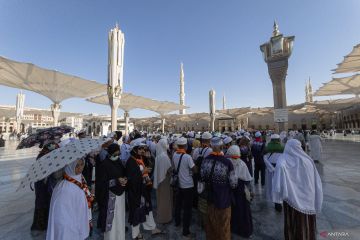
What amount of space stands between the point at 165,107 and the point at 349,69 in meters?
27.8

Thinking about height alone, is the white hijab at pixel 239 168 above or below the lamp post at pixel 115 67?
below

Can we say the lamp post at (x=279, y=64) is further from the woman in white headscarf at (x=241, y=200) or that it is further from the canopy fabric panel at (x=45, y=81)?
the canopy fabric panel at (x=45, y=81)

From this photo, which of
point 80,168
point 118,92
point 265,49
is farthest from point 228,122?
point 80,168

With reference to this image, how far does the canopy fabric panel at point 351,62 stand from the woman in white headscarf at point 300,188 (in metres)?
18.6

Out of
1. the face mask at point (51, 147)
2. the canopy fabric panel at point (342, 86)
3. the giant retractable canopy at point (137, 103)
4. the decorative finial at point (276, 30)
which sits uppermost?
the decorative finial at point (276, 30)

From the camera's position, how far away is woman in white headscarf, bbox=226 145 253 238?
9.41 feet

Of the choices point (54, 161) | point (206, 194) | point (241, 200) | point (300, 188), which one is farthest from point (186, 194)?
point (54, 161)

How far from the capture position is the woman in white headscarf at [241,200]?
287 cm

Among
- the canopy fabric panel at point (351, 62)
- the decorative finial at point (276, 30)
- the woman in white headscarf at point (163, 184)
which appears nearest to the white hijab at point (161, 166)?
the woman in white headscarf at point (163, 184)

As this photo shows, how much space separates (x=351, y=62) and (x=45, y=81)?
94.7 ft

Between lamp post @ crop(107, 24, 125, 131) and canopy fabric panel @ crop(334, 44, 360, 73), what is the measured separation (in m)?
19.0

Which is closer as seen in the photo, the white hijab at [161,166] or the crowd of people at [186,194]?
the crowd of people at [186,194]

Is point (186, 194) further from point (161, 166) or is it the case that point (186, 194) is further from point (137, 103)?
point (137, 103)

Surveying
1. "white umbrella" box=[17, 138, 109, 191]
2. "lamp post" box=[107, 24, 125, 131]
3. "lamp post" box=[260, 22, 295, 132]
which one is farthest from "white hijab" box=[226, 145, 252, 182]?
"lamp post" box=[260, 22, 295, 132]
